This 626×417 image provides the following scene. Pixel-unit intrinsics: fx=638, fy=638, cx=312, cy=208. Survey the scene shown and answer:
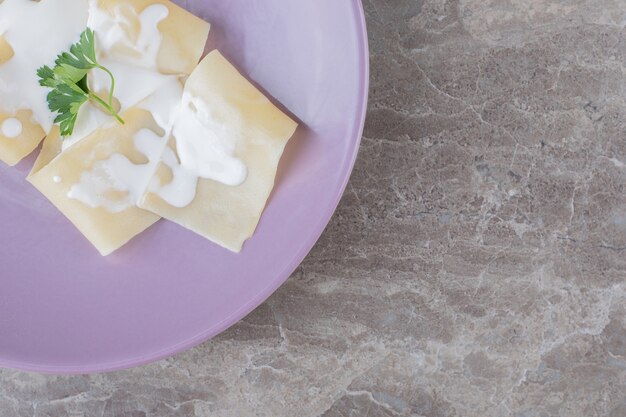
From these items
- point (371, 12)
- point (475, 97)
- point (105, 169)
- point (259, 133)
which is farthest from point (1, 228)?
point (475, 97)

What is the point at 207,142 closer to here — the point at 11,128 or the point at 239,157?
the point at 239,157

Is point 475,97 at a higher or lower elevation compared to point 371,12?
lower

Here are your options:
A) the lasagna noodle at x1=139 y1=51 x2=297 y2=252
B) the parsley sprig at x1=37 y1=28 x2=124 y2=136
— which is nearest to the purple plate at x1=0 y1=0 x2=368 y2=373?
the lasagna noodle at x1=139 y1=51 x2=297 y2=252

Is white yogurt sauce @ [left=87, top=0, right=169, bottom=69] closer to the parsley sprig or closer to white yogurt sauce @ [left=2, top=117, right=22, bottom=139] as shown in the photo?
the parsley sprig

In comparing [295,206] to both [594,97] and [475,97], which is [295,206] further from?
[594,97]

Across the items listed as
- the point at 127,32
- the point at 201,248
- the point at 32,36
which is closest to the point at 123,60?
the point at 127,32

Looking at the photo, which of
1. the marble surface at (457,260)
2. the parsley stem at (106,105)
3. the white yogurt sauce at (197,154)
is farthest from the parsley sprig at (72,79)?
the marble surface at (457,260)
